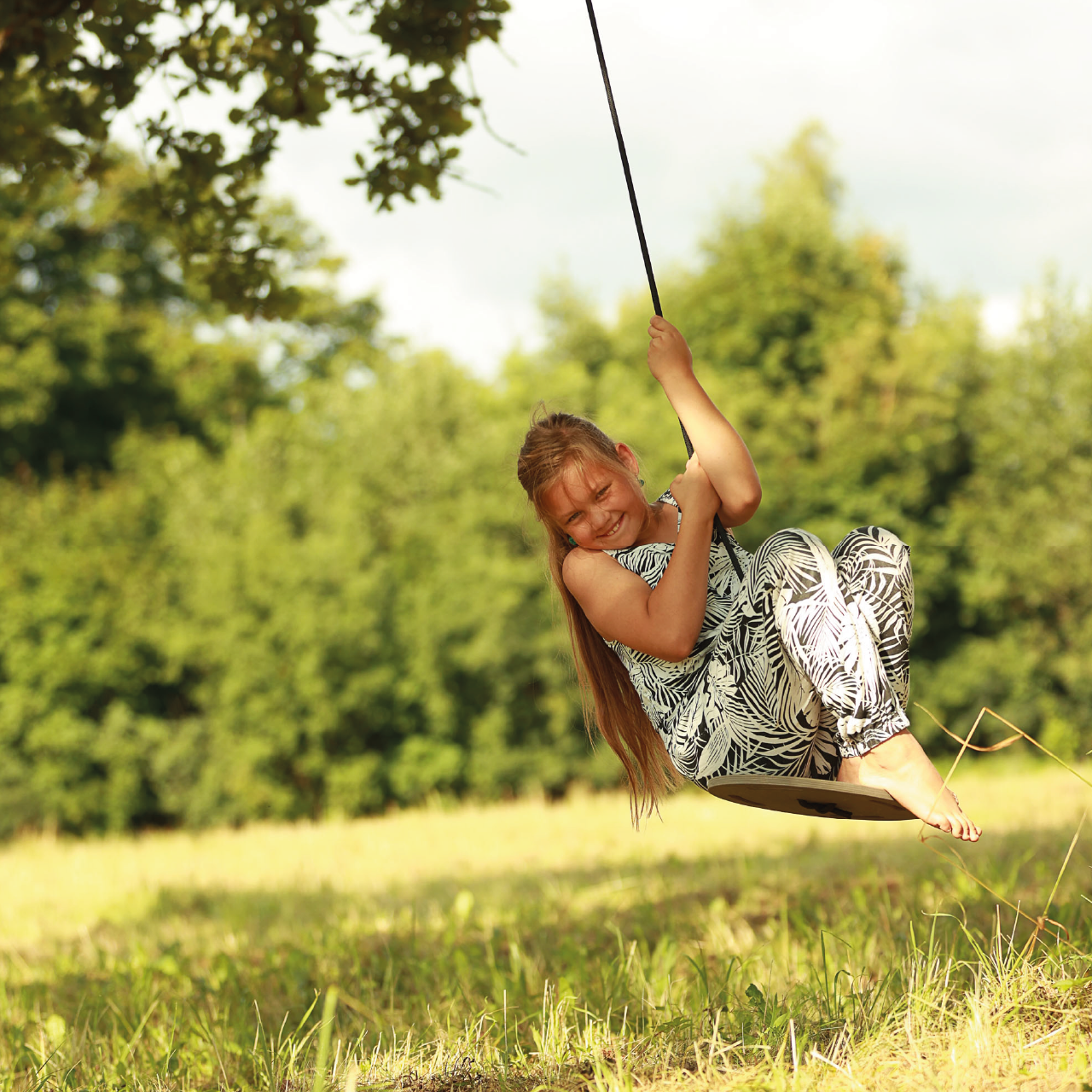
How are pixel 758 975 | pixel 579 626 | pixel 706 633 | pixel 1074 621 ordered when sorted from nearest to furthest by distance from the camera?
pixel 706 633 → pixel 579 626 → pixel 758 975 → pixel 1074 621

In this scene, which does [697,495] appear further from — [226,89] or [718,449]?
[226,89]

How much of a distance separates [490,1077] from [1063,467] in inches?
815

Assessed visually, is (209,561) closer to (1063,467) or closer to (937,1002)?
(1063,467)

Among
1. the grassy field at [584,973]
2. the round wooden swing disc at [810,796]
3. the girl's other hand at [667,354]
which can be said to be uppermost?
the girl's other hand at [667,354]

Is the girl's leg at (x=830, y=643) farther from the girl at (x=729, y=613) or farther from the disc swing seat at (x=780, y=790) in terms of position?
the disc swing seat at (x=780, y=790)

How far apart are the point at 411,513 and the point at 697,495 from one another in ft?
56.9

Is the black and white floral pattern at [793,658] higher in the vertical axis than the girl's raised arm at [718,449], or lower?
lower

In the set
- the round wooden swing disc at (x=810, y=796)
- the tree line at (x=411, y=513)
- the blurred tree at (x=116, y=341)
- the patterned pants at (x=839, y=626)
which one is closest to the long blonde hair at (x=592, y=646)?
the round wooden swing disc at (x=810, y=796)

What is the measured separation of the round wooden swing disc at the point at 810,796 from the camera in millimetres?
2904

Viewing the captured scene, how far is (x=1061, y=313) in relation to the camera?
21703mm

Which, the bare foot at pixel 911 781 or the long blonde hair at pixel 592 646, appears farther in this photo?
the long blonde hair at pixel 592 646

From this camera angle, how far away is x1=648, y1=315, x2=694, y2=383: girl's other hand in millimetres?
3266

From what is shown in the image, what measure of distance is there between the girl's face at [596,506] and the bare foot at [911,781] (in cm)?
92

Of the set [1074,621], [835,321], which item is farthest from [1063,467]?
[835,321]
